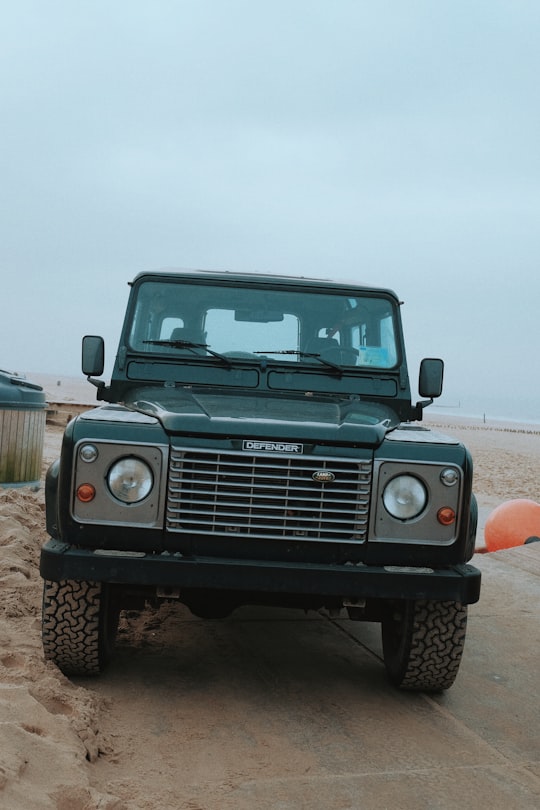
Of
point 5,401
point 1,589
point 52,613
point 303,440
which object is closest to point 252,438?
point 303,440

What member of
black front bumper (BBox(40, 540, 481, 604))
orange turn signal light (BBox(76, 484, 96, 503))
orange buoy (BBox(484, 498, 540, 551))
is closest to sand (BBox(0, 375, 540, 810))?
black front bumper (BBox(40, 540, 481, 604))

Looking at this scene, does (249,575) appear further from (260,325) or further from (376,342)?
(376,342)

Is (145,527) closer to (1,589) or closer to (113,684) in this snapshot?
(113,684)

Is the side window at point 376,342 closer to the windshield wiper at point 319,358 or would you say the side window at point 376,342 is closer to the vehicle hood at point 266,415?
the windshield wiper at point 319,358

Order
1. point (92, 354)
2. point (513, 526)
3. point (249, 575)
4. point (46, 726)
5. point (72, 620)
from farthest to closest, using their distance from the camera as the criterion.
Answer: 1. point (513, 526)
2. point (92, 354)
3. point (72, 620)
4. point (249, 575)
5. point (46, 726)

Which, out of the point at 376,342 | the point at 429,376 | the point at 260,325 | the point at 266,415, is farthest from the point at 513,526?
the point at 266,415

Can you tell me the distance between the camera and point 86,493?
341 cm

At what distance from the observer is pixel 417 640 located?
12.2ft

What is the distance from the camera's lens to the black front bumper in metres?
3.35

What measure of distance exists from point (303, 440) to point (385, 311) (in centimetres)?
156

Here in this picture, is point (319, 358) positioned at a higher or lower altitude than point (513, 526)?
higher

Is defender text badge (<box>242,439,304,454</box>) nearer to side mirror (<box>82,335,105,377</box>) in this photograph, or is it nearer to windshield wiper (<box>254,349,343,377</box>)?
windshield wiper (<box>254,349,343,377</box>)

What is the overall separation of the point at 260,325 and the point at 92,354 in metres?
0.93

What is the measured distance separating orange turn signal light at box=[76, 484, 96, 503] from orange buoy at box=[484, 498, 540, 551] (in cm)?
554
